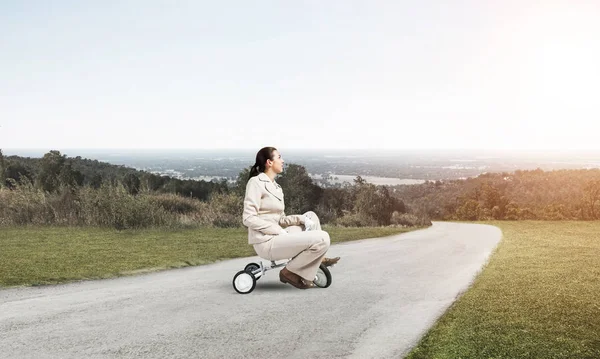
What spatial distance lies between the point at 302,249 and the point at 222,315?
1561 millimetres

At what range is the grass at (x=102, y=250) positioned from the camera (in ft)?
33.2

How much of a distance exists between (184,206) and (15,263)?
39.0 ft

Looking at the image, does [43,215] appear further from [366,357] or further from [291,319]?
[366,357]

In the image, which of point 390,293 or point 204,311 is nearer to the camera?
point 204,311

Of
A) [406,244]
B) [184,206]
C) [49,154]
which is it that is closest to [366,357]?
[406,244]

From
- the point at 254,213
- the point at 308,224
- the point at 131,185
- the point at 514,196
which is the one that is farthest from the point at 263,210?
the point at 514,196

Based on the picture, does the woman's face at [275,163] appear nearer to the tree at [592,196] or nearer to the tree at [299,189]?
the tree at [299,189]

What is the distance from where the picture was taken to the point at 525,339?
6312mm

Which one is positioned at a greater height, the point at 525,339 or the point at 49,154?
the point at 49,154

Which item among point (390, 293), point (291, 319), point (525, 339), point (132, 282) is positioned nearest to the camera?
point (525, 339)

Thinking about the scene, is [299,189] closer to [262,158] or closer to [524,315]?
[262,158]

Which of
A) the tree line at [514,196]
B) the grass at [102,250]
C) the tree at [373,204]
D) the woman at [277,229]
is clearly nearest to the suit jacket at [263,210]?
the woman at [277,229]

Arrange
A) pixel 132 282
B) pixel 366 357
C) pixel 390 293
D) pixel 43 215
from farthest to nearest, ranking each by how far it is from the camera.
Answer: pixel 43 215, pixel 132 282, pixel 390 293, pixel 366 357

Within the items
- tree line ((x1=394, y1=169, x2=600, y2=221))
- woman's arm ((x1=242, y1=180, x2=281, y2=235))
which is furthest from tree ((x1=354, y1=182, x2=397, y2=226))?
woman's arm ((x1=242, y1=180, x2=281, y2=235))
